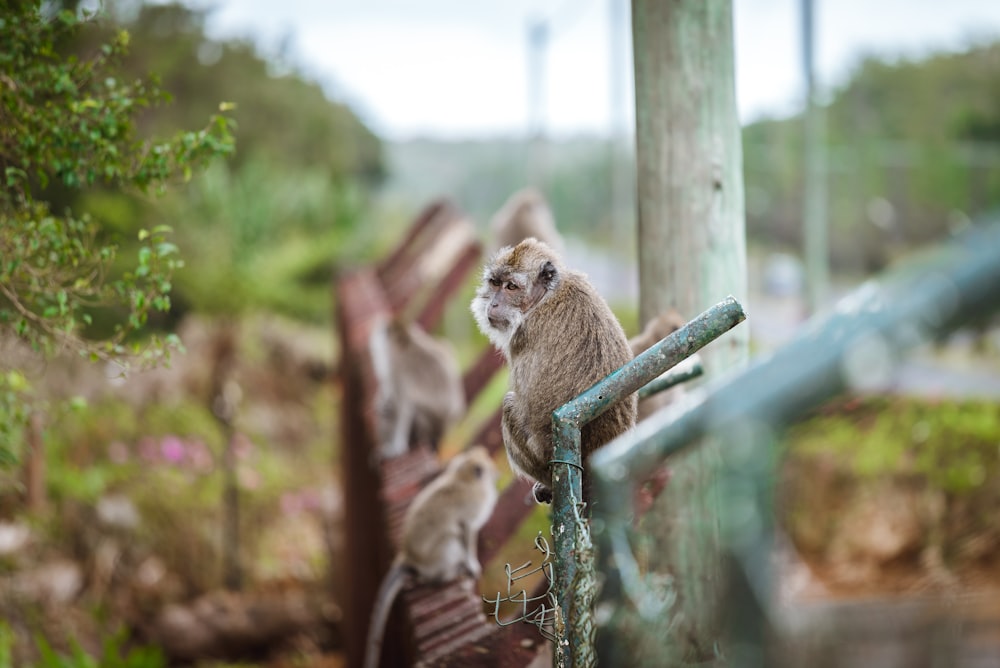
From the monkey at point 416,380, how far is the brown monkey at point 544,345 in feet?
10.3

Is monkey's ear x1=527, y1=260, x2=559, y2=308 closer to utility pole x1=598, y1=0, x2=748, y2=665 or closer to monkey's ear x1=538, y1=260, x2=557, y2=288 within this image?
monkey's ear x1=538, y1=260, x2=557, y2=288

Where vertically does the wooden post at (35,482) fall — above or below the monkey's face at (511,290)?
below

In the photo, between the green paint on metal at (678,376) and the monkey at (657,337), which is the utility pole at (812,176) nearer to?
the monkey at (657,337)

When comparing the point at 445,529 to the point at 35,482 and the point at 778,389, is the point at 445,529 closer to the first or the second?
the point at 778,389

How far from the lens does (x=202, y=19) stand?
1816 cm

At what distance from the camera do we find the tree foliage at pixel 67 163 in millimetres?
3137

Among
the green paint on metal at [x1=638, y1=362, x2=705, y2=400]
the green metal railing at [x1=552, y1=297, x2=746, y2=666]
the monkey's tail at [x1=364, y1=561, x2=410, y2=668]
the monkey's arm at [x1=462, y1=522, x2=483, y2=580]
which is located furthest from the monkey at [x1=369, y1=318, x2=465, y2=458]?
the green metal railing at [x1=552, y1=297, x2=746, y2=666]

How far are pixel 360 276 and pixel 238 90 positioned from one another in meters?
11.1

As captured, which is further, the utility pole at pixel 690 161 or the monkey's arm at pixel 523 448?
the utility pole at pixel 690 161

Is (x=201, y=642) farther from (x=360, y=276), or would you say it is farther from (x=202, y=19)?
(x=202, y=19)

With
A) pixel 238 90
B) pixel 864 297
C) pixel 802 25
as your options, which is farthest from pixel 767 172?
pixel 864 297

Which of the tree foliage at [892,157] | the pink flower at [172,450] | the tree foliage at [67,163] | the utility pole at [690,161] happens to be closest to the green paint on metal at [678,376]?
the utility pole at [690,161]

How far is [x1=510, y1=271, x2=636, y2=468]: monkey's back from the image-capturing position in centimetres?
249

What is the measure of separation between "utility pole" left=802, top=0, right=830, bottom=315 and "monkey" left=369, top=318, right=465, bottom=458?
222 inches
